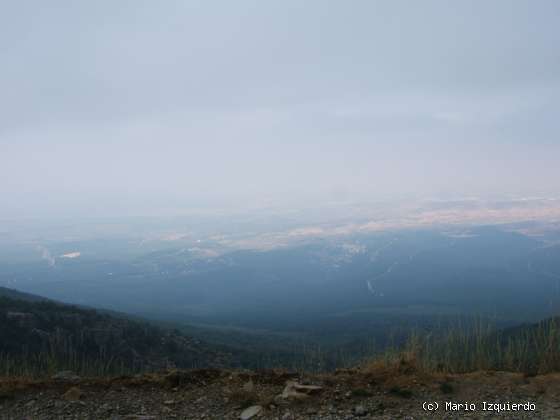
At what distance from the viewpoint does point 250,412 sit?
7191mm

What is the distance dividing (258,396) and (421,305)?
10149 cm

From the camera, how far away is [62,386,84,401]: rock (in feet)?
→ 25.9

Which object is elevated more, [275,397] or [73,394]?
[73,394]

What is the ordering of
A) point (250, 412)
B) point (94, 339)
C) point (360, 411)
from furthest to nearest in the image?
point (94, 339), point (250, 412), point (360, 411)

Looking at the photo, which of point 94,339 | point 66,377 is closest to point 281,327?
point 94,339

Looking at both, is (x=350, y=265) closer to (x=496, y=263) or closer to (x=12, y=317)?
(x=496, y=263)

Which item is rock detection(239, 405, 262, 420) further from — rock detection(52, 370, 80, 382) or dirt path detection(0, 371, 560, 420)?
rock detection(52, 370, 80, 382)

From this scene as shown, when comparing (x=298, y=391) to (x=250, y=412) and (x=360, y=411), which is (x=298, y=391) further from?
(x=360, y=411)

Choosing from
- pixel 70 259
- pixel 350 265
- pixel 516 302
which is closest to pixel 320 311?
pixel 516 302

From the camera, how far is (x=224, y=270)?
18012 centimetres

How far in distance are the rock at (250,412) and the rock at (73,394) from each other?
9.85 feet

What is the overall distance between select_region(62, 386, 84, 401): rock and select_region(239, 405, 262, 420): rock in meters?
3.00

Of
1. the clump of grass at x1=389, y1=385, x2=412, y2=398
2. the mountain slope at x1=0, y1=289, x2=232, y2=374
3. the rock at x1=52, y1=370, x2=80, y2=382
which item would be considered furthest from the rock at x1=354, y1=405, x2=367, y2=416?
the mountain slope at x1=0, y1=289, x2=232, y2=374

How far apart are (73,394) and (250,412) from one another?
3248 millimetres
